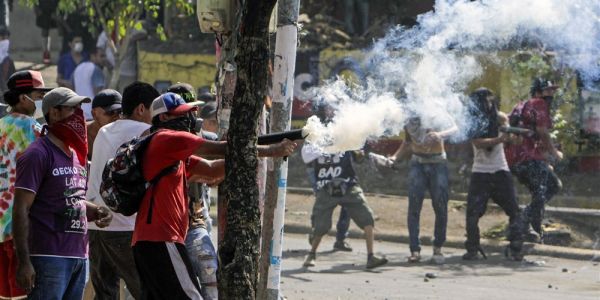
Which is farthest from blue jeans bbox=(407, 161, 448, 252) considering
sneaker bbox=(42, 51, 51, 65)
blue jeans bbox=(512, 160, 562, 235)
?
sneaker bbox=(42, 51, 51, 65)

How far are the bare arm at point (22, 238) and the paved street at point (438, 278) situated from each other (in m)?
4.83

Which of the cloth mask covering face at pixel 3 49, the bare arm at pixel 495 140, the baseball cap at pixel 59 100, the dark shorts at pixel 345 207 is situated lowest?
the dark shorts at pixel 345 207

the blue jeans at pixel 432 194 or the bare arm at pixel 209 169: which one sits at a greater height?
the bare arm at pixel 209 169

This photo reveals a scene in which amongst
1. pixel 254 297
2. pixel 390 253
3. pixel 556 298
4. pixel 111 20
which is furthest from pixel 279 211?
pixel 111 20

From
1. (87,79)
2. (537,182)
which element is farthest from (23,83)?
(87,79)

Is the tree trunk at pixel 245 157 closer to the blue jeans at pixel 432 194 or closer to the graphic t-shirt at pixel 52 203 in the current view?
the graphic t-shirt at pixel 52 203

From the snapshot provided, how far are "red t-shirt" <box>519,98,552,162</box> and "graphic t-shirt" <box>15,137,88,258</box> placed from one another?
8296 millimetres

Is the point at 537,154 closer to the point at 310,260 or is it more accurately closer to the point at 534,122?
the point at 534,122

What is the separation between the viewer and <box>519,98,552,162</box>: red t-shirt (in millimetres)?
13984

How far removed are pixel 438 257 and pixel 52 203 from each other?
7.62 m

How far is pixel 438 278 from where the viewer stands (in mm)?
12469

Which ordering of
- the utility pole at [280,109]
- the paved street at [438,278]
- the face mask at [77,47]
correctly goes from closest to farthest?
the utility pole at [280,109]
the paved street at [438,278]
the face mask at [77,47]

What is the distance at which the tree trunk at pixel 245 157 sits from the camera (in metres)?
6.14

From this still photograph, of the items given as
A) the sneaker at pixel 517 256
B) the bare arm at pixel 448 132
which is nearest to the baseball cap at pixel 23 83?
the bare arm at pixel 448 132
